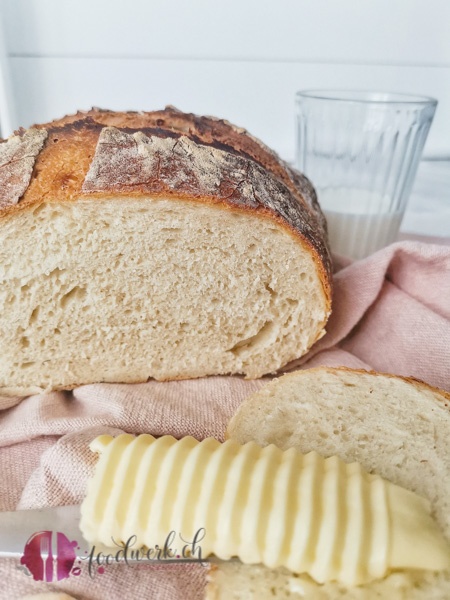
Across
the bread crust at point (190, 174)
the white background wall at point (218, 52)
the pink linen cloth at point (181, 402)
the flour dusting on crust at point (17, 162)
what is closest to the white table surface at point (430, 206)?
the white background wall at point (218, 52)

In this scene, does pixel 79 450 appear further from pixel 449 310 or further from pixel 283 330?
pixel 449 310

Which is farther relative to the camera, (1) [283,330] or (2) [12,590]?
(1) [283,330]

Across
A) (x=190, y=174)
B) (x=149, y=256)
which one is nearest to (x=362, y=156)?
(x=190, y=174)

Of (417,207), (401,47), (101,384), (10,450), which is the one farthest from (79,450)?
(401,47)

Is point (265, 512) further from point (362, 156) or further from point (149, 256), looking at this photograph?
point (362, 156)

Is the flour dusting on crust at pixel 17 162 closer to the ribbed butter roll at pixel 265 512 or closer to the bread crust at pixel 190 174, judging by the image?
the bread crust at pixel 190 174
